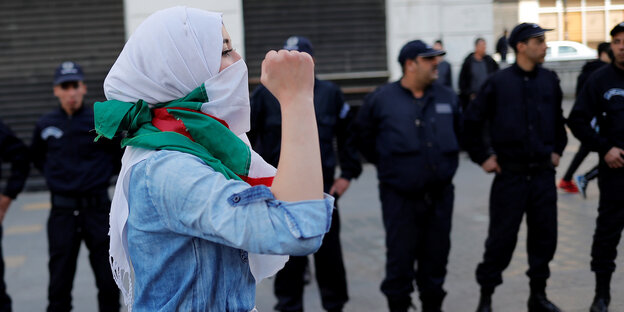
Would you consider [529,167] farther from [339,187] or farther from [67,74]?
[67,74]

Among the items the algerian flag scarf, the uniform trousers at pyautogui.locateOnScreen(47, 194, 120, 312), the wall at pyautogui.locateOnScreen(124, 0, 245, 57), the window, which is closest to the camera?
the algerian flag scarf

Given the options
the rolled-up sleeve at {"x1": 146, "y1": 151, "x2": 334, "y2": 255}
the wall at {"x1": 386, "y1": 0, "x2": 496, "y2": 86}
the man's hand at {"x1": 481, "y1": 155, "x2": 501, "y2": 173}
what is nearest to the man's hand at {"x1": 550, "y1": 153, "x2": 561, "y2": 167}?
A: the man's hand at {"x1": 481, "y1": 155, "x2": 501, "y2": 173}

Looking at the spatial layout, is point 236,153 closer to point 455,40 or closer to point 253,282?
point 253,282

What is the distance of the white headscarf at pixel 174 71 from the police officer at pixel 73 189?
11.1 ft

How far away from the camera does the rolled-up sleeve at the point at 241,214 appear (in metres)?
1.58

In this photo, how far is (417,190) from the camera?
4941 mm

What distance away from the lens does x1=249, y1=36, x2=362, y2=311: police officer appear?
5109 millimetres

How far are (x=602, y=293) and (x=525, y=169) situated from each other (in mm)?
1082

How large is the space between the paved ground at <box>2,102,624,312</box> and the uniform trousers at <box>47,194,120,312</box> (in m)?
0.71

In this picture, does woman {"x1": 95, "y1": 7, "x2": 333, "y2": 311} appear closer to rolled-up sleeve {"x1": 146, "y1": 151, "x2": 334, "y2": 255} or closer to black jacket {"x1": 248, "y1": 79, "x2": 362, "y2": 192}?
rolled-up sleeve {"x1": 146, "y1": 151, "x2": 334, "y2": 255}

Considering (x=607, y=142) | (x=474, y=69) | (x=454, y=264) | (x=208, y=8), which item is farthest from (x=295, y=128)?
(x=474, y=69)

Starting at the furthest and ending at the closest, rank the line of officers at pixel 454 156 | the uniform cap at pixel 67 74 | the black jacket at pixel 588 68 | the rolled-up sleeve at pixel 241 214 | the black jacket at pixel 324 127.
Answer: the black jacket at pixel 588 68 < the uniform cap at pixel 67 74 < the black jacket at pixel 324 127 < the line of officers at pixel 454 156 < the rolled-up sleeve at pixel 241 214

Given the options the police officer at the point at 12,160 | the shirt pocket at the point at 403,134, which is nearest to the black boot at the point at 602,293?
Answer: the shirt pocket at the point at 403,134

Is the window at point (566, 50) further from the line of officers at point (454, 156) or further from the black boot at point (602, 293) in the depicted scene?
the black boot at point (602, 293)
